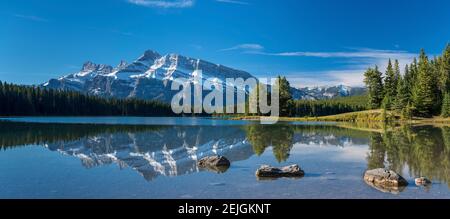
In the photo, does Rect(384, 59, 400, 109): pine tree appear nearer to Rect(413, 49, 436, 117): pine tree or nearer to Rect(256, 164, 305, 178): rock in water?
Rect(413, 49, 436, 117): pine tree

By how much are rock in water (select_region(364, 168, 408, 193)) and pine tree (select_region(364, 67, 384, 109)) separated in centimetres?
11800

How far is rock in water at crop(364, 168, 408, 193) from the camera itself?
18859 mm

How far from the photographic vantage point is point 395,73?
443ft

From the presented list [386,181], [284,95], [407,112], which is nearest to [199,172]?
[386,181]

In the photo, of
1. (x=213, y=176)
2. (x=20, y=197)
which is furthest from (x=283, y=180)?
(x=20, y=197)

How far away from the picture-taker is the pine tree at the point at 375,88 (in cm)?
13112

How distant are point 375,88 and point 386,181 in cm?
11982

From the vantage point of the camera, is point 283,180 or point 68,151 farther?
point 68,151

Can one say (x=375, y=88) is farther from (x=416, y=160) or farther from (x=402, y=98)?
(x=416, y=160)

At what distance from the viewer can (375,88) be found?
432ft

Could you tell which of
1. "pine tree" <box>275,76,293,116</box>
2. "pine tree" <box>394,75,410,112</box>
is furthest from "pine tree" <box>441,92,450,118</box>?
"pine tree" <box>275,76,293,116</box>

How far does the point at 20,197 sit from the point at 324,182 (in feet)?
45.7
